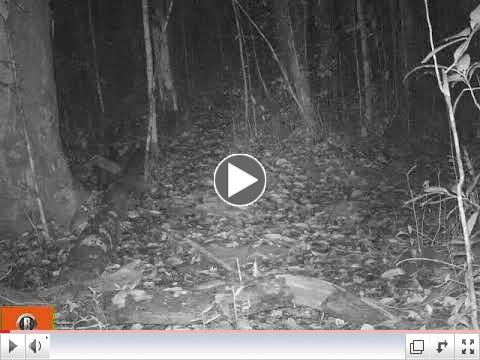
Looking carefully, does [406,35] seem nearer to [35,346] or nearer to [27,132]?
[27,132]

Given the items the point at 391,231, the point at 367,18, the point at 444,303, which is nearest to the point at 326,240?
the point at 391,231

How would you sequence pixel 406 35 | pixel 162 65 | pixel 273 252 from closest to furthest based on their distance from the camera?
pixel 273 252 < pixel 162 65 < pixel 406 35

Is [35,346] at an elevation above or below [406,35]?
below

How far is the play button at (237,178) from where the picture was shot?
5.66m

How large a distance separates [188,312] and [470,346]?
2614mm

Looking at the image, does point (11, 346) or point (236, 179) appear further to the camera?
point (236, 179)

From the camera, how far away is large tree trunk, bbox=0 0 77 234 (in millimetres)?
→ 7109

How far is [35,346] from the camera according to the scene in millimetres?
3838

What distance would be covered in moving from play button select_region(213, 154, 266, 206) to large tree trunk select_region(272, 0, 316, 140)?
18.4 feet

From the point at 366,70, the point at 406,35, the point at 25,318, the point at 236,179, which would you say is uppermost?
the point at 406,35

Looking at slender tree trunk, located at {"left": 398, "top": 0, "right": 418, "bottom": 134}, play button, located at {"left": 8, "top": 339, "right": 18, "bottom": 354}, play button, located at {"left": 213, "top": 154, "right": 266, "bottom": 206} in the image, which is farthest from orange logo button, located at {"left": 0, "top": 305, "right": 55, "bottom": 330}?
slender tree trunk, located at {"left": 398, "top": 0, "right": 418, "bottom": 134}

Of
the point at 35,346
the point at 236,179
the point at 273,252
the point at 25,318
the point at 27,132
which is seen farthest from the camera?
the point at 27,132

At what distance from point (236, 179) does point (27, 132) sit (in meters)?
3.27

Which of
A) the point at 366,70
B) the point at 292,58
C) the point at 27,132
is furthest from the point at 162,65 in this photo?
the point at 27,132
